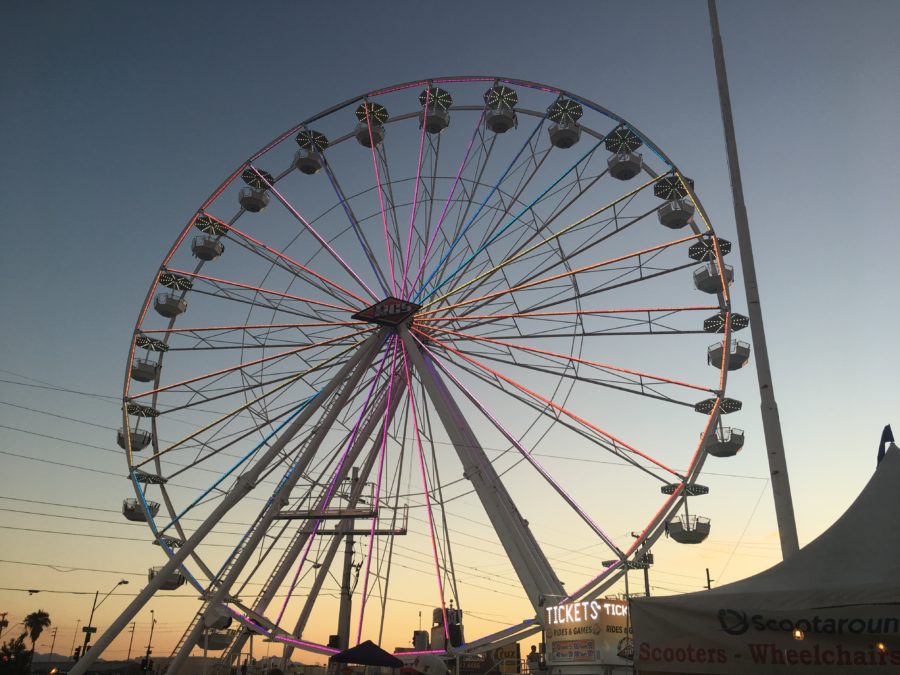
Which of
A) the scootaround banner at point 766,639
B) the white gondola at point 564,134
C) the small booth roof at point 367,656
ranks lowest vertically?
the scootaround banner at point 766,639

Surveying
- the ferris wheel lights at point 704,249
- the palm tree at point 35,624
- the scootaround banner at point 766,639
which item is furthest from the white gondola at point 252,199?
the palm tree at point 35,624

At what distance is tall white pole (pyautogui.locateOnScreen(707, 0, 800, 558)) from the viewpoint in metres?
8.44

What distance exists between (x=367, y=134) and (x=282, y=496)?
40.4 ft

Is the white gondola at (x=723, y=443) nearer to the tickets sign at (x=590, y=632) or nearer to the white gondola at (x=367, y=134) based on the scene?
the tickets sign at (x=590, y=632)

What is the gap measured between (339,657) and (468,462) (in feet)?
18.8

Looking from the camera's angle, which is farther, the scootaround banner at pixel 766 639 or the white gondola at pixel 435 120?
the white gondola at pixel 435 120

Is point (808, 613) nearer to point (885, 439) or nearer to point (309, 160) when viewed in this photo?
point (885, 439)

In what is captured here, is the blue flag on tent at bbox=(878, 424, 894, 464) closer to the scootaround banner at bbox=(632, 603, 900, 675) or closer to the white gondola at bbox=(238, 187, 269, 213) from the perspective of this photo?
the scootaround banner at bbox=(632, 603, 900, 675)

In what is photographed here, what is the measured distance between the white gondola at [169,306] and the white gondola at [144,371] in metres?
1.65

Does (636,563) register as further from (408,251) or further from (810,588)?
(810,588)

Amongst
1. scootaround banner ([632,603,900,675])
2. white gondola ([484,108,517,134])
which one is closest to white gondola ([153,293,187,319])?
white gondola ([484,108,517,134])

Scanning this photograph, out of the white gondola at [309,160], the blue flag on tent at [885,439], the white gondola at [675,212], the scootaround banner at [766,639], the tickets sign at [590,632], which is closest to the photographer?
the scootaround banner at [766,639]

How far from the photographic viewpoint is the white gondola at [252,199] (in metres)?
24.5

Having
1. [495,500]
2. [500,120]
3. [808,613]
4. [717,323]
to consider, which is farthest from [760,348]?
[500,120]
